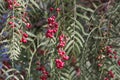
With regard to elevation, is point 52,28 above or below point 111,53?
above

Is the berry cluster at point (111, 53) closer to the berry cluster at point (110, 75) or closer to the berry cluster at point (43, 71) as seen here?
the berry cluster at point (110, 75)

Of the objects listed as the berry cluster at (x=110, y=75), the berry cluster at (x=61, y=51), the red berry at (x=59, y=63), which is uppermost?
the berry cluster at (x=61, y=51)

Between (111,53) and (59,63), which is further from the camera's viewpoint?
(111,53)

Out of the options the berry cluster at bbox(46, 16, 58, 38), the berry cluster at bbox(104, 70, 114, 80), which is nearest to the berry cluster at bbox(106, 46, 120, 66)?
the berry cluster at bbox(104, 70, 114, 80)

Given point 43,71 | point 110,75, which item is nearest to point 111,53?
point 110,75

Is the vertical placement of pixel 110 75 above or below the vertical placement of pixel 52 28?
below

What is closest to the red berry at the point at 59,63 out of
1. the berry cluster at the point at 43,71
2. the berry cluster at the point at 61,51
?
the berry cluster at the point at 61,51

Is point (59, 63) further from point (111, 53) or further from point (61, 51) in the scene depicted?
point (111, 53)

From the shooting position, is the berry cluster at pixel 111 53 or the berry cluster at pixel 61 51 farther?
the berry cluster at pixel 111 53

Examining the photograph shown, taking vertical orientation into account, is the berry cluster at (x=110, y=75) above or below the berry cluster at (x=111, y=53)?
below

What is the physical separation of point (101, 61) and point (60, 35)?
223mm

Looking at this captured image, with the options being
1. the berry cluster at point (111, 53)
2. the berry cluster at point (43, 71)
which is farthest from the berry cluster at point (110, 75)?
the berry cluster at point (43, 71)

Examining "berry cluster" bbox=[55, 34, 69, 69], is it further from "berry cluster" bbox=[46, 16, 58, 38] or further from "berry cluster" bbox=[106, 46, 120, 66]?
"berry cluster" bbox=[106, 46, 120, 66]

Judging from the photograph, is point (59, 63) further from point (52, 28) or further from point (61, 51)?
point (52, 28)
